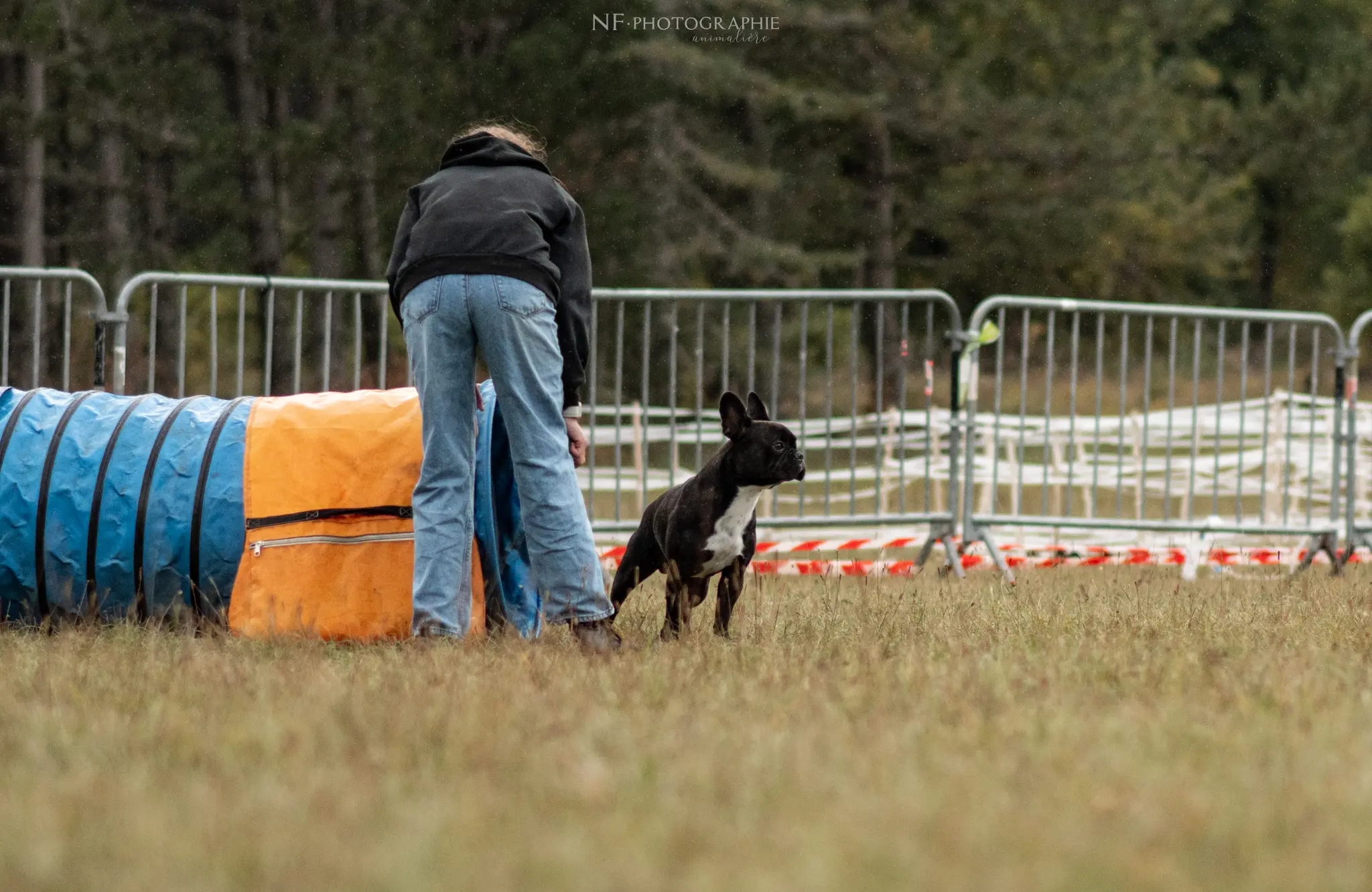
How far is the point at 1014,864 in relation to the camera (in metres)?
2.55

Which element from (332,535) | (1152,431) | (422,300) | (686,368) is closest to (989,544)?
(332,535)

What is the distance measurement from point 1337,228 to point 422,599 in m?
37.1

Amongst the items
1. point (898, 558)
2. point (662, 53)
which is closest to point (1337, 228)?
point (662, 53)

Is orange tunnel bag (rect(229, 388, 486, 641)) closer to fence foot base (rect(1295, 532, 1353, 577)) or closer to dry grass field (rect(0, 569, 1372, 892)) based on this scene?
dry grass field (rect(0, 569, 1372, 892))

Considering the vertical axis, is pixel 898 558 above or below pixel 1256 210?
below

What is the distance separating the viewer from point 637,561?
6105mm

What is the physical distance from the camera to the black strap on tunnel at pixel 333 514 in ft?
18.8

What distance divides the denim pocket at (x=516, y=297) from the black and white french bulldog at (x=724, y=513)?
0.83 m

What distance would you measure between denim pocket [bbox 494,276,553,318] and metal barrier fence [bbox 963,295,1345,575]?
13.5ft

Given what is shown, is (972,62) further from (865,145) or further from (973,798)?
(973,798)

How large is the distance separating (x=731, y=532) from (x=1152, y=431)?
377 inches

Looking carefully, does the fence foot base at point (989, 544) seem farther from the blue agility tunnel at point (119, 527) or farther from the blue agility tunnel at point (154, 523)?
the blue agility tunnel at point (119, 527)

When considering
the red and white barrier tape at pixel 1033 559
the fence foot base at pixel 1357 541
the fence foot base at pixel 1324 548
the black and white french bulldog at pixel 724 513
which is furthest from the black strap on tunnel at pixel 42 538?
the fence foot base at pixel 1357 541

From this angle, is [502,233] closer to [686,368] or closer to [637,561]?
[637,561]
